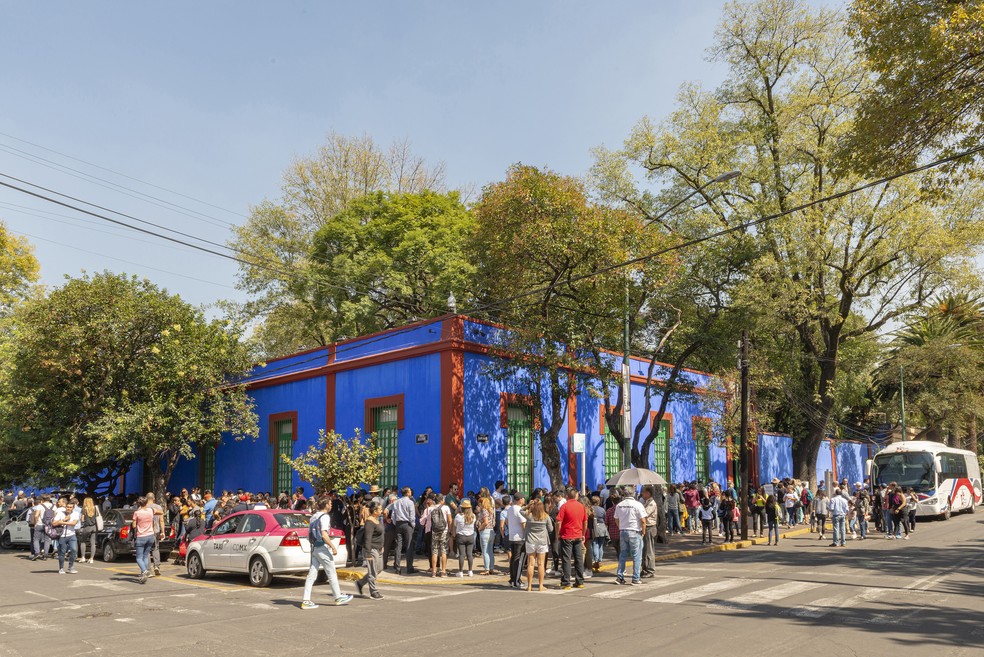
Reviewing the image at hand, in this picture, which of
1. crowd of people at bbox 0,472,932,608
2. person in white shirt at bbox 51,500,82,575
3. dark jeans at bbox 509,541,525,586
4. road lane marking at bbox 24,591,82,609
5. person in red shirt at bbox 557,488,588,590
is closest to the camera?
road lane marking at bbox 24,591,82,609

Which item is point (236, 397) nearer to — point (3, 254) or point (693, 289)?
point (693, 289)

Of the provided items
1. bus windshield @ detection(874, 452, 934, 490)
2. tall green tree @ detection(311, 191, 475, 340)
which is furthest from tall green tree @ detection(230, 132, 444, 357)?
bus windshield @ detection(874, 452, 934, 490)

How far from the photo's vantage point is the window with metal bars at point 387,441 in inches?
923

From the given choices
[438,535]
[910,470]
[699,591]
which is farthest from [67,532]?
[910,470]

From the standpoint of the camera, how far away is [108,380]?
87.2ft

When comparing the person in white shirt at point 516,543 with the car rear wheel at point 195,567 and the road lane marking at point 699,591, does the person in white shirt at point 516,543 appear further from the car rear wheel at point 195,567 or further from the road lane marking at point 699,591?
the car rear wheel at point 195,567

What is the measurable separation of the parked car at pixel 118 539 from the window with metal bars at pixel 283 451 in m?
6.39

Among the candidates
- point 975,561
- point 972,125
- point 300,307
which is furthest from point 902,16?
point 300,307

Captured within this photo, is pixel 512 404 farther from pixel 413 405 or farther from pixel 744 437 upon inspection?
pixel 744 437

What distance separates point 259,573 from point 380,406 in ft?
30.5

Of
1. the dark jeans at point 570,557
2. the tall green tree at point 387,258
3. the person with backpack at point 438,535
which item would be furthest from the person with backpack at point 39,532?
the dark jeans at point 570,557

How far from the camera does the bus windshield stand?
1286 inches

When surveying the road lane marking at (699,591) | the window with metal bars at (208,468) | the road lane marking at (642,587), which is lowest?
Result: the road lane marking at (642,587)

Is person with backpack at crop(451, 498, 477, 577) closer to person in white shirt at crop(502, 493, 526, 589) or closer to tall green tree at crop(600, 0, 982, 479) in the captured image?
person in white shirt at crop(502, 493, 526, 589)
